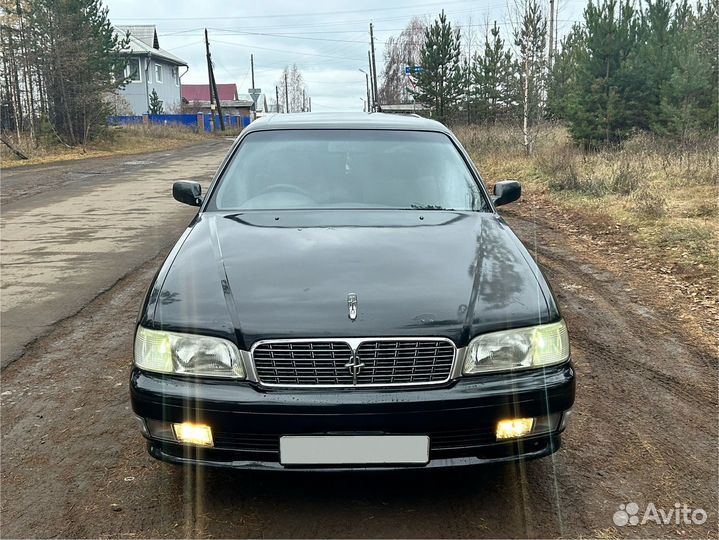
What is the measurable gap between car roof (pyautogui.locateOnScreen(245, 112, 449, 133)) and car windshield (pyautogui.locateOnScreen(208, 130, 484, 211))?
0.06m

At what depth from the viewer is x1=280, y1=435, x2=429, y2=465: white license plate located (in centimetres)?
236

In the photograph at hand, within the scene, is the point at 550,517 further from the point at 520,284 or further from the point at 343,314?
the point at 343,314

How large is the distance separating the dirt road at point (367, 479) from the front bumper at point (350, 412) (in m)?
0.28

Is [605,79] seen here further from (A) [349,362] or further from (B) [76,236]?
(A) [349,362]

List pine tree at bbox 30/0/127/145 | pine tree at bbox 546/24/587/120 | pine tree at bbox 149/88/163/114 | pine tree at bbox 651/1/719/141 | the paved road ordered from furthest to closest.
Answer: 1. pine tree at bbox 149/88/163/114
2. pine tree at bbox 30/0/127/145
3. pine tree at bbox 546/24/587/120
4. pine tree at bbox 651/1/719/141
5. the paved road

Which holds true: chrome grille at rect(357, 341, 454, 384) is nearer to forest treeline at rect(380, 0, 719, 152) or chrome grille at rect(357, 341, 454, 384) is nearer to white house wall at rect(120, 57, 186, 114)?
forest treeline at rect(380, 0, 719, 152)

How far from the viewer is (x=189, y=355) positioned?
8.12 ft

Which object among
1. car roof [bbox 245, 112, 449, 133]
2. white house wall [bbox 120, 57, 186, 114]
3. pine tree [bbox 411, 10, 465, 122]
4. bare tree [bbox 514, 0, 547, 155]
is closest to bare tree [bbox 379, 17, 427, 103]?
white house wall [bbox 120, 57, 186, 114]

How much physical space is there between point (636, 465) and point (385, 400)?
1409 millimetres

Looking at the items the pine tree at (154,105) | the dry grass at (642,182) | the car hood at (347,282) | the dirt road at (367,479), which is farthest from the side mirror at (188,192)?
the pine tree at (154,105)

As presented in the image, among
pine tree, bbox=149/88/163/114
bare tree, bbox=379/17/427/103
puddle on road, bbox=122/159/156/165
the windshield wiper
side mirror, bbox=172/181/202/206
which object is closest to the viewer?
the windshield wiper

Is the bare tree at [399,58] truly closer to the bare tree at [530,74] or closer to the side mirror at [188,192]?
the bare tree at [530,74]

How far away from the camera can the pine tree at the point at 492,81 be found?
1061 inches

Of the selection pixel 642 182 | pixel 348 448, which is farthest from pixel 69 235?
pixel 642 182
